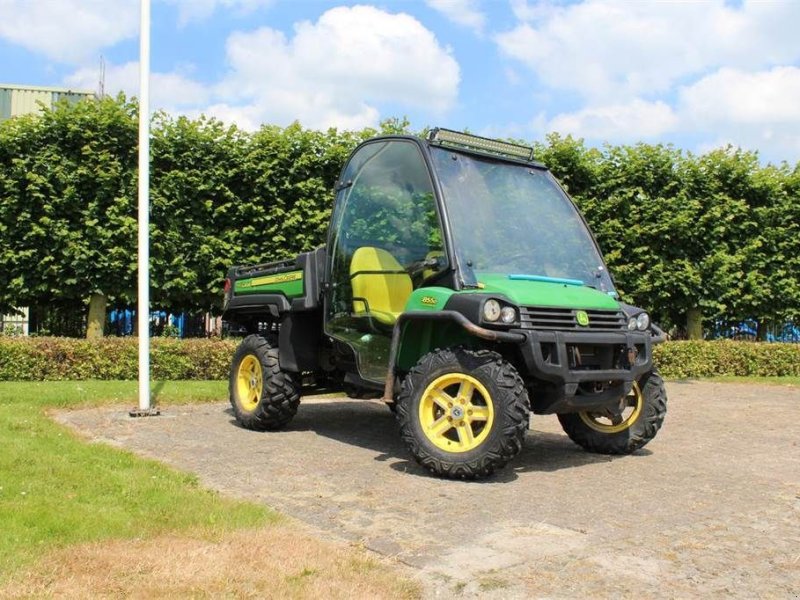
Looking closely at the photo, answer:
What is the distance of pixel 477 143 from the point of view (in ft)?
22.2

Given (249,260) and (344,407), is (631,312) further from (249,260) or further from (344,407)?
(249,260)

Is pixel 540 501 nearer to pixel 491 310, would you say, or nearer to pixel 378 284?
pixel 491 310

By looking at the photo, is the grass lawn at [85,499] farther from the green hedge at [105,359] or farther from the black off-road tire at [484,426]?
the green hedge at [105,359]

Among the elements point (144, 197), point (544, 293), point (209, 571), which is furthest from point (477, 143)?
point (209, 571)

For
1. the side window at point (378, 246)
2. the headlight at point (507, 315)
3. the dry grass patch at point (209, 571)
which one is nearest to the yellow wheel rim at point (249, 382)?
the side window at point (378, 246)

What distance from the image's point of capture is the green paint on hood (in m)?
5.74

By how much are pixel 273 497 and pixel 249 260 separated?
8.95m

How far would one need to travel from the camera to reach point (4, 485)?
5016 mm

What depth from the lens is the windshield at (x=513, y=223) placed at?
621 centimetres

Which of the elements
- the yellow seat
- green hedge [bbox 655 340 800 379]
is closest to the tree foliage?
green hedge [bbox 655 340 800 379]

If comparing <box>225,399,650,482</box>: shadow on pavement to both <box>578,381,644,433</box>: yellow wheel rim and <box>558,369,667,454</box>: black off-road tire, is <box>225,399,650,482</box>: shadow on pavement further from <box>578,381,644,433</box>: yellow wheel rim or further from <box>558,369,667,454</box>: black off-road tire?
<box>578,381,644,433</box>: yellow wheel rim

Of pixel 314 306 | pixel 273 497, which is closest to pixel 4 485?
pixel 273 497

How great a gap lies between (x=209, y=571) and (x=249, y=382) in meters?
4.87

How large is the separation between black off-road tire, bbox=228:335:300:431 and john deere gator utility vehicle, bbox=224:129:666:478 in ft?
0.05
